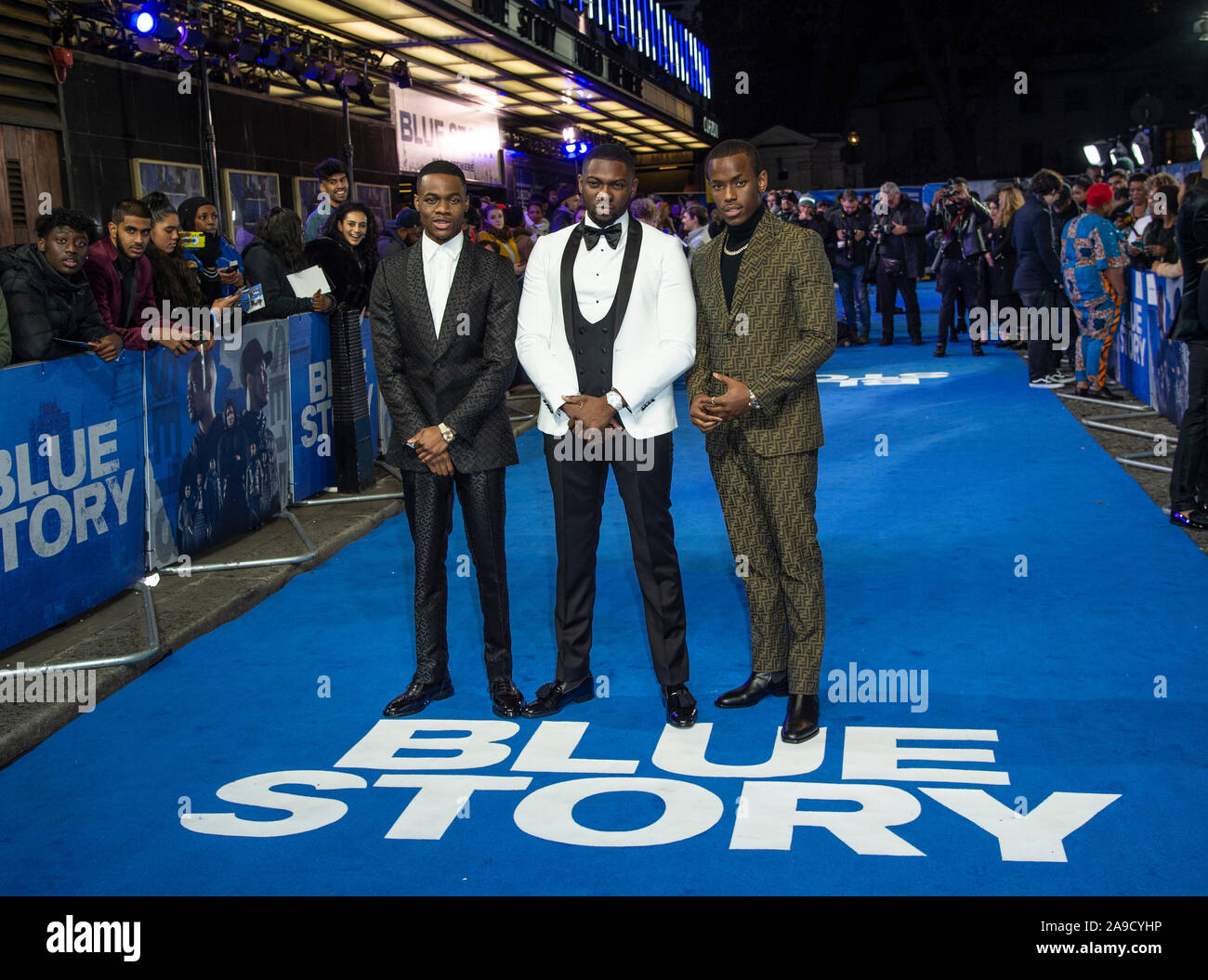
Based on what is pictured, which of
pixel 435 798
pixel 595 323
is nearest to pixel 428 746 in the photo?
pixel 435 798

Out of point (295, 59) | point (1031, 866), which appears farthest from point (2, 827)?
point (295, 59)

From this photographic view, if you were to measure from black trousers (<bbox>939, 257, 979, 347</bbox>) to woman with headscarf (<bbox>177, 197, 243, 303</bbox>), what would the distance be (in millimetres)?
10638

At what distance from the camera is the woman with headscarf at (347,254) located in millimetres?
9156

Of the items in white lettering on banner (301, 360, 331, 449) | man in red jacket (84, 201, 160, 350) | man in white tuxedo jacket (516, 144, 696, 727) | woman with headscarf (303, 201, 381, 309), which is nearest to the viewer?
man in white tuxedo jacket (516, 144, 696, 727)

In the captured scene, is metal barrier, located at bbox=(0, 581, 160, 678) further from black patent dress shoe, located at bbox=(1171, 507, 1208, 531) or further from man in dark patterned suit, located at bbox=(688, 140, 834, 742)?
black patent dress shoe, located at bbox=(1171, 507, 1208, 531)

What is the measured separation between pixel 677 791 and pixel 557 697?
947mm

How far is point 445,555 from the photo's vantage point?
5023 mm

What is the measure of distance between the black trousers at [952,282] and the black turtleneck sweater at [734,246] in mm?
12696

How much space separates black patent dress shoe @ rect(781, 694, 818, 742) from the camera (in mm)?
4582

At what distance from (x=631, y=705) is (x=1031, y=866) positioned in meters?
1.89

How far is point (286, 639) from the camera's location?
6.13 meters

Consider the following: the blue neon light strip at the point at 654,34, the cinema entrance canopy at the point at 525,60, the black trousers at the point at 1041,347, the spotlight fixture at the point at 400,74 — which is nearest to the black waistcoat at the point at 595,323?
the black trousers at the point at 1041,347

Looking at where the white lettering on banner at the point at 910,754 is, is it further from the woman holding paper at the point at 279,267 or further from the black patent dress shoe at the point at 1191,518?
the woman holding paper at the point at 279,267

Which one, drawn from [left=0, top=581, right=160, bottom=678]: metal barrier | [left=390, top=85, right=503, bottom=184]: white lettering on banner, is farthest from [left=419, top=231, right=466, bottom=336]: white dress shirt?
[left=390, top=85, right=503, bottom=184]: white lettering on banner
